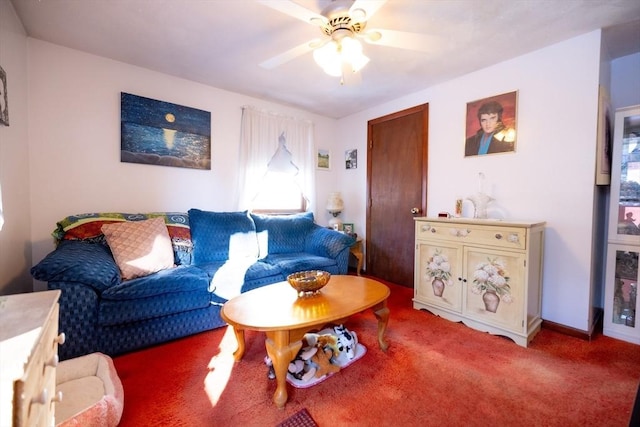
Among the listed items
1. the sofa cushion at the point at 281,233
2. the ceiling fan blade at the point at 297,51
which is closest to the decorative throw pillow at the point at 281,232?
the sofa cushion at the point at 281,233

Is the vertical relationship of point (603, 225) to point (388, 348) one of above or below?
above

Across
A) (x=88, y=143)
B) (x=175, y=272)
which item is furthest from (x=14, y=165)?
(x=175, y=272)

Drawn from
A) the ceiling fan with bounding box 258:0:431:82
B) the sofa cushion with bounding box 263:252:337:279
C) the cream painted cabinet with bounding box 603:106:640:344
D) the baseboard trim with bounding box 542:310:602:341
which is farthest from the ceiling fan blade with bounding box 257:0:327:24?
the baseboard trim with bounding box 542:310:602:341

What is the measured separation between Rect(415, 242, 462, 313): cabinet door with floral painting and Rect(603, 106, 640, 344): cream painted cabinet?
1.10 m

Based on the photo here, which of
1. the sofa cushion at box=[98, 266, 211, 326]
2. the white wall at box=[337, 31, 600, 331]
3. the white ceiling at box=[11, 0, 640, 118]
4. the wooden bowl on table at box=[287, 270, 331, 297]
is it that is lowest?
the sofa cushion at box=[98, 266, 211, 326]

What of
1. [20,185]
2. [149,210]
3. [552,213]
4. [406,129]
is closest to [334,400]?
[552,213]

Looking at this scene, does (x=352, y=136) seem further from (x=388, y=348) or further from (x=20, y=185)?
(x=20, y=185)

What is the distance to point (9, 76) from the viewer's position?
1744 millimetres

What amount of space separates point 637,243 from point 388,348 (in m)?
2.00

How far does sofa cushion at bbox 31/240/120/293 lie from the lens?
1490 millimetres

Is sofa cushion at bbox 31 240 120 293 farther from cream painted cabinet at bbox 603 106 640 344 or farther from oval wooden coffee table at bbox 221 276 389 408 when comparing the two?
cream painted cabinet at bbox 603 106 640 344

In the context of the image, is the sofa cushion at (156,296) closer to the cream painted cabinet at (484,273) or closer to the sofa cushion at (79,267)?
the sofa cushion at (79,267)

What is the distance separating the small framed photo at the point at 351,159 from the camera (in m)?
3.81

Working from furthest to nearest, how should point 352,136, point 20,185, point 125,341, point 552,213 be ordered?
point 352,136 < point 552,213 < point 20,185 < point 125,341
